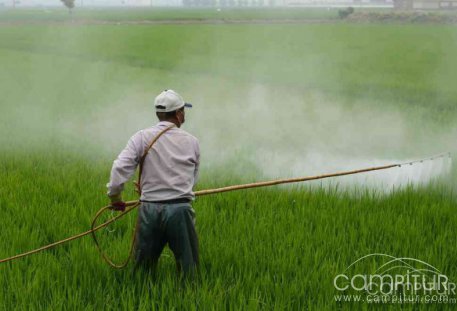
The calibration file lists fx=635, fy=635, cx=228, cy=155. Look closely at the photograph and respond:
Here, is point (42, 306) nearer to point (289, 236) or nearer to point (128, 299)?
point (128, 299)

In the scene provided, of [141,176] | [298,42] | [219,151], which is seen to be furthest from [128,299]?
[298,42]

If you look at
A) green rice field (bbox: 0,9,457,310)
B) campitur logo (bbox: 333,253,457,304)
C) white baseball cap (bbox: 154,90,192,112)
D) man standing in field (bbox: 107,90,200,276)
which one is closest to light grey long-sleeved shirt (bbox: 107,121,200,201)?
man standing in field (bbox: 107,90,200,276)

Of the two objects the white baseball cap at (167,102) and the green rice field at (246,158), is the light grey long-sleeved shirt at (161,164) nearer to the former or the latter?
the white baseball cap at (167,102)

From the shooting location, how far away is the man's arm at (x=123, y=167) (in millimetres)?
3111

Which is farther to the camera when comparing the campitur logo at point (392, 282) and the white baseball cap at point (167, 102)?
the white baseball cap at point (167, 102)

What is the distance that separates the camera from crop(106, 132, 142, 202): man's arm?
311 centimetres

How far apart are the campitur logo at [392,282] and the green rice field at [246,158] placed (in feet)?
0.14

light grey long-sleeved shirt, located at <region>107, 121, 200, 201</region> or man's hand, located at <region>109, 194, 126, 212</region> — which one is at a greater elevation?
light grey long-sleeved shirt, located at <region>107, 121, 200, 201</region>

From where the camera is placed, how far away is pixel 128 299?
3.11 meters

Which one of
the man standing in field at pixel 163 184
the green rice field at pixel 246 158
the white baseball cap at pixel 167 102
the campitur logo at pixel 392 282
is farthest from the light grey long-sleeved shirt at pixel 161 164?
the campitur logo at pixel 392 282

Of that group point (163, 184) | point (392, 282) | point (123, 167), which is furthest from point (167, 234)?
point (392, 282)

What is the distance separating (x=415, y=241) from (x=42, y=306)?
7.27 feet

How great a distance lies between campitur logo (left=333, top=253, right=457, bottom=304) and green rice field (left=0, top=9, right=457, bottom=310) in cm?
4

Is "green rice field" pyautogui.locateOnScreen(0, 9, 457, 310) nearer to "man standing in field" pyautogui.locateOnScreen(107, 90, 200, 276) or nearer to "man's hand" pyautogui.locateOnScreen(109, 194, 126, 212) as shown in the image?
"man standing in field" pyautogui.locateOnScreen(107, 90, 200, 276)
